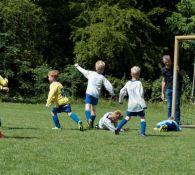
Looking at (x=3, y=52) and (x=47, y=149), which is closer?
(x=47, y=149)

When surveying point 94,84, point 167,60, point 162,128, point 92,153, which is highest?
point 167,60

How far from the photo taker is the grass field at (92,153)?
8672 mm

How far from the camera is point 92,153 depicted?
10.2 metres

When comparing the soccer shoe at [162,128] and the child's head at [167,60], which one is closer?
the soccer shoe at [162,128]

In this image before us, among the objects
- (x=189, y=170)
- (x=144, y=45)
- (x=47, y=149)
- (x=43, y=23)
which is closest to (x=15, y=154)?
(x=47, y=149)

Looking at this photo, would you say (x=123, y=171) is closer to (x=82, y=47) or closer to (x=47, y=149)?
(x=47, y=149)

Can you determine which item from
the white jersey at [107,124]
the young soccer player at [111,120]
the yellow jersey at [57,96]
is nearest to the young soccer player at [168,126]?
the young soccer player at [111,120]

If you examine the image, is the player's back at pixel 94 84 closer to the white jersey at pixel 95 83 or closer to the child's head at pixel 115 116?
the white jersey at pixel 95 83

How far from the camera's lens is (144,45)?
40.4 meters

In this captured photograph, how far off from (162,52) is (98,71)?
83.1 ft

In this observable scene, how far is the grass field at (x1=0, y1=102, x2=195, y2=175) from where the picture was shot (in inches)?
341

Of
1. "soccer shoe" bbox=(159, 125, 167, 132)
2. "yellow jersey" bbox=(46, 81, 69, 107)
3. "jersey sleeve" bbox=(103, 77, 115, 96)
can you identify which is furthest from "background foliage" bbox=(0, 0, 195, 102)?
"soccer shoe" bbox=(159, 125, 167, 132)

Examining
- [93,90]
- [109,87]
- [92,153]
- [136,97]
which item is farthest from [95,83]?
[92,153]

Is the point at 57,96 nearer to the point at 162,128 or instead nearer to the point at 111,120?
the point at 111,120
